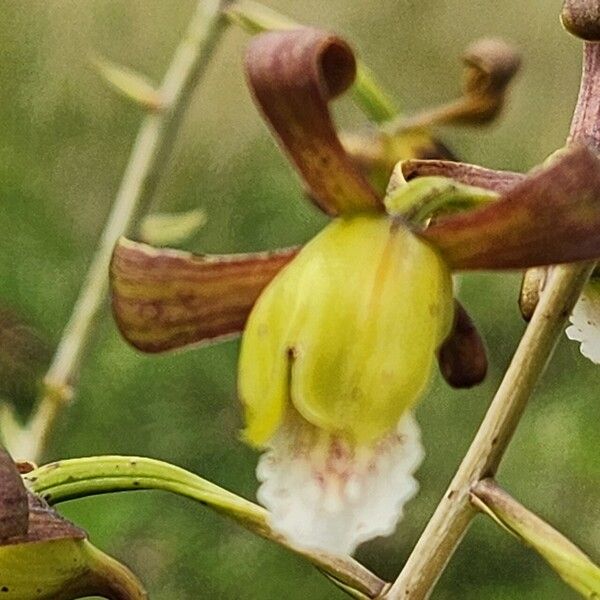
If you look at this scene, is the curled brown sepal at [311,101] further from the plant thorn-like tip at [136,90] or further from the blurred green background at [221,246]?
the blurred green background at [221,246]

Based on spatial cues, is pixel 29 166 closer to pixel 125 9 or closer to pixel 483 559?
pixel 125 9

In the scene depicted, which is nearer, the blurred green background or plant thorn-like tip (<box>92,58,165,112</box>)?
plant thorn-like tip (<box>92,58,165,112</box>)

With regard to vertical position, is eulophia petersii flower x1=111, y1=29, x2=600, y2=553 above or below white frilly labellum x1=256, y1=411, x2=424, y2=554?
above

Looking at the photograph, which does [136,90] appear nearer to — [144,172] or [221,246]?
[144,172]

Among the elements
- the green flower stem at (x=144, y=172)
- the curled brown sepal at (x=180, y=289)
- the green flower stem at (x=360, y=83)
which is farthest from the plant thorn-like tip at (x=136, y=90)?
the curled brown sepal at (x=180, y=289)

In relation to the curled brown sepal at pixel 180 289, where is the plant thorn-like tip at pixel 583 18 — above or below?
above

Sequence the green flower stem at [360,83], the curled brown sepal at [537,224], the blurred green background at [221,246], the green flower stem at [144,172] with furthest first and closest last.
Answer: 1. the blurred green background at [221,246]
2. the green flower stem at [144,172]
3. the green flower stem at [360,83]
4. the curled brown sepal at [537,224]

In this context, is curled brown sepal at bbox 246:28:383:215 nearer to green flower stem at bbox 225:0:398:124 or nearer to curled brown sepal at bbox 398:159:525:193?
curled brown sepal at bbox 398:159:525:193

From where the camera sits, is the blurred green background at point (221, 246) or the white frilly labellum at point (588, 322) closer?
the white frilly labellum at point (588, 322)

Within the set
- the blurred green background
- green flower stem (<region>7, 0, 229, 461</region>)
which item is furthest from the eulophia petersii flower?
the blurred green background
